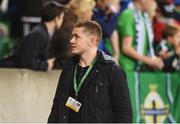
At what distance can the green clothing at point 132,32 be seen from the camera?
10.6 meters

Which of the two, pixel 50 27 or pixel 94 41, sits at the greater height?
pixel 94 41

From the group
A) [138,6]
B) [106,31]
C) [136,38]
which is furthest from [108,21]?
[138,6]

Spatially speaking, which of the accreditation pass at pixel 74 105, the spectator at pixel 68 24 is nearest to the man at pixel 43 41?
the spectator at pixel 68 24

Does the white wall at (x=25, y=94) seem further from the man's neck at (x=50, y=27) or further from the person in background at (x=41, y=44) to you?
the man's neck at (x=50, y=27)

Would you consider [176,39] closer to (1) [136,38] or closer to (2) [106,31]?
(1) [136,38]

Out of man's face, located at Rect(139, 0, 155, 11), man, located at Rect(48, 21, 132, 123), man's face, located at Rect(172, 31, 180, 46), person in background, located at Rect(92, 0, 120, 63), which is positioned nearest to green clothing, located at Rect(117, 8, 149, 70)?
man's face, located at Rect(139, 0, 155, 11)

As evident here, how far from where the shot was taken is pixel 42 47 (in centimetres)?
947

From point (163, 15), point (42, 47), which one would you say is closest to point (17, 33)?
point (163, 15)

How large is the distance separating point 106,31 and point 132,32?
59cm

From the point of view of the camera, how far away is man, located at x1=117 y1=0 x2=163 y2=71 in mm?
10555

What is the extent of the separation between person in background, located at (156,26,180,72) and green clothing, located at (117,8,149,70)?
0.61 metres

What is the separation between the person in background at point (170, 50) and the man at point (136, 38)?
1.23ft

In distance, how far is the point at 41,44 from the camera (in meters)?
9.46

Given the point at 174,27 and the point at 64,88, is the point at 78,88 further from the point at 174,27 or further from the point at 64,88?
the point at 174,27
